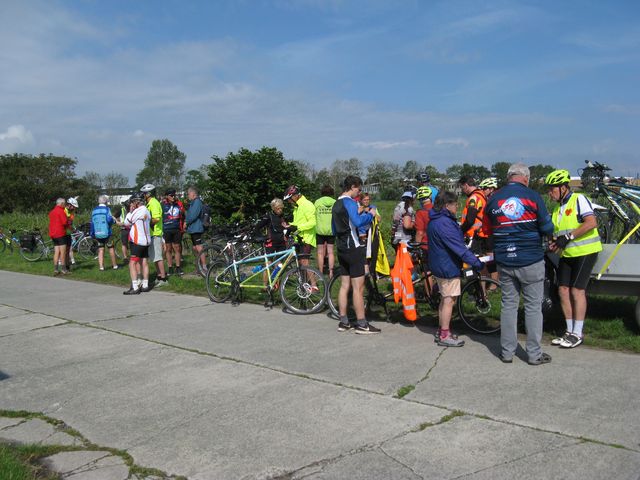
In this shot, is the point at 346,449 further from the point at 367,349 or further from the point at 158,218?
the point at 158,218

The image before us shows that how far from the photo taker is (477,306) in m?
6.78

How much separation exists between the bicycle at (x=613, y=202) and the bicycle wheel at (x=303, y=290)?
161 inches

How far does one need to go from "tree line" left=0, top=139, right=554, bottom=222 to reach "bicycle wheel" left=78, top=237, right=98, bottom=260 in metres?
3.75

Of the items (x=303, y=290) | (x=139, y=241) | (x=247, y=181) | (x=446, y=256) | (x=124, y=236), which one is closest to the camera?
(x=446, y=256)

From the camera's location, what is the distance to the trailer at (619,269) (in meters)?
5.78

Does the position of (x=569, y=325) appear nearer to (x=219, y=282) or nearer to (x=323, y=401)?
(x=323, y=401)

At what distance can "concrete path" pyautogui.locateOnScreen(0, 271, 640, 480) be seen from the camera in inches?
140

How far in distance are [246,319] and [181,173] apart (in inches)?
4529

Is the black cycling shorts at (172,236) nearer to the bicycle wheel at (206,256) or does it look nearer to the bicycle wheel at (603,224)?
the bicycle wheel at (206,256)

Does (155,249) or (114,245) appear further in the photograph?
(114,245)

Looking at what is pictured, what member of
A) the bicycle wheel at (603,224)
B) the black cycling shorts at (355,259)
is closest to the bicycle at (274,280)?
the black cycling shorts at (355,259)

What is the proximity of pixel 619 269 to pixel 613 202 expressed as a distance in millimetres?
2431

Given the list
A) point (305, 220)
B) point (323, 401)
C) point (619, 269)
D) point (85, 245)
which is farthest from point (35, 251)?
point (619, 269)

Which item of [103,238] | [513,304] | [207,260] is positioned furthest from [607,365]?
[103,238]
